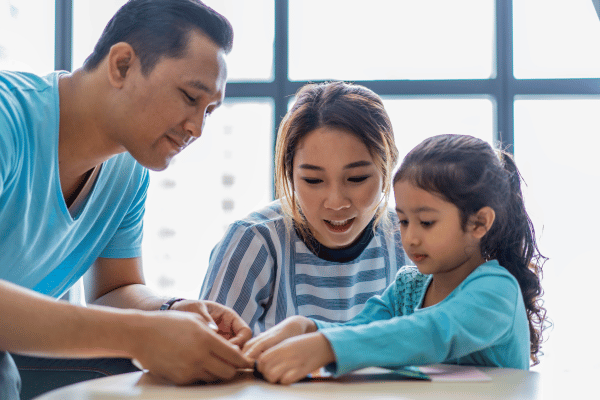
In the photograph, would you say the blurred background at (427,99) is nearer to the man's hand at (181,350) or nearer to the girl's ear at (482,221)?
the girl's ear at (482,221)

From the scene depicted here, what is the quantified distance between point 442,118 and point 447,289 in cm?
247

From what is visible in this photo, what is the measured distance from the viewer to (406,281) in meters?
1.28

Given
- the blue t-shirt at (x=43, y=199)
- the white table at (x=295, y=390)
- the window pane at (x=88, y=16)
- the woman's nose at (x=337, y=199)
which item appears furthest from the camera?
the window pane at (x=88, y=16)

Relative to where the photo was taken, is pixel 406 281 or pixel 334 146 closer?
pixel 406 281

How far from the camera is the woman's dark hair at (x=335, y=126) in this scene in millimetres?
1507

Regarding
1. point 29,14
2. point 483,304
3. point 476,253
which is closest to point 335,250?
point 476,253

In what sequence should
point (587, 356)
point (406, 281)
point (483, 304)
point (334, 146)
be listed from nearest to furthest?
point (483, 304), point (406, 281), point (334, 146), point (587, 356)

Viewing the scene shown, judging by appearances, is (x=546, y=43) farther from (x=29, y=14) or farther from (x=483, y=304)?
(x=29, y=14)

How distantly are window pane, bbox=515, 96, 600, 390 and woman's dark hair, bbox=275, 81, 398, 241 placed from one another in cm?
212

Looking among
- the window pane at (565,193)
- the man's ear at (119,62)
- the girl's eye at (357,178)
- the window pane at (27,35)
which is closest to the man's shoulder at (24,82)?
the man's ear at (119,62)

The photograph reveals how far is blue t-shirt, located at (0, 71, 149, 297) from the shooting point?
1.21 m

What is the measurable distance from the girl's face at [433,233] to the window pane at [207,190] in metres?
2.47

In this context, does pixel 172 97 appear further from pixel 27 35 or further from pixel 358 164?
pixel 27 35

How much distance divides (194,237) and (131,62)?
2418mm
